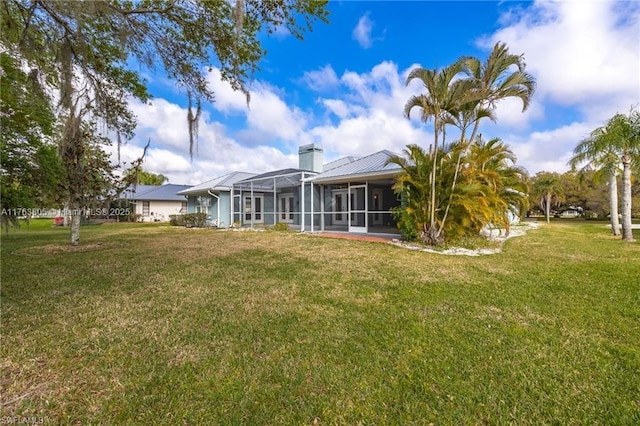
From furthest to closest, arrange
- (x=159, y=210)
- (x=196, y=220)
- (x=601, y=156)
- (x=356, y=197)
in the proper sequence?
1. (x=159, y=210)
2. (x=196, y=220)
3. (x=356, y=197)
4. (x=601, y=156)

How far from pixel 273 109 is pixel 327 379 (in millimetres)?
8597

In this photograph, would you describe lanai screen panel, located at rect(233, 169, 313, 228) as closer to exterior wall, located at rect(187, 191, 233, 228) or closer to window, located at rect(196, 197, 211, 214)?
exterior wall, located at rect(187, 191, 233, 228)

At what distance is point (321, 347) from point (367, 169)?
11050 millimetres

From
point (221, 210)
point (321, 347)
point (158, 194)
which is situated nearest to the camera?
point (321, 347)

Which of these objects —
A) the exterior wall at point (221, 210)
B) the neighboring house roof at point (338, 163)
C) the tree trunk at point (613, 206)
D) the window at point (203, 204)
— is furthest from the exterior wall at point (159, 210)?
the tree trunk at point (613, 206)

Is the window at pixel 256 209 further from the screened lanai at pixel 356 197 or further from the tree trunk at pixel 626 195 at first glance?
the tree trunk at pixel 626 195

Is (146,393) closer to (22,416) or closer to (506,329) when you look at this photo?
(22,416)

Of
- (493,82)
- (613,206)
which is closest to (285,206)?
(493,82)

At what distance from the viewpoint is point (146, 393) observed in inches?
96.7

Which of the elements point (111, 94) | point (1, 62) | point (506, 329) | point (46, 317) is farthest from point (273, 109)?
point (506, 329)

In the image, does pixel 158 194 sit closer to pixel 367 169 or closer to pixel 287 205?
pixel 287 205

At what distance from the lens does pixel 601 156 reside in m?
14.3

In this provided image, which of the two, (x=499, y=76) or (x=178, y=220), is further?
(x=178, y=220)

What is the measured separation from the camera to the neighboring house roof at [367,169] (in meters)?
12.5
